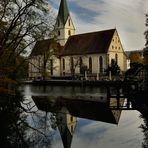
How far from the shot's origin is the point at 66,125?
15.4 metres

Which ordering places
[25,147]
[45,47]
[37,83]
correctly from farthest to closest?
[37,83], [45,47], [25,147]

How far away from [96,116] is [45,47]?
13.4 meters

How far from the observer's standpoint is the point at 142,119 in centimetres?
1634

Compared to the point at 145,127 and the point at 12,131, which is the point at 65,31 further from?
the point at 12,131

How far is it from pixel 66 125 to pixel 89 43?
6249cm

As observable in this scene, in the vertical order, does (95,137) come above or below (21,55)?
below

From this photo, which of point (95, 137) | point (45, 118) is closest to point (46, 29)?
point (45, 118)

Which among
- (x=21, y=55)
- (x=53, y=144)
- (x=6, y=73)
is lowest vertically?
(x=53, y=144)

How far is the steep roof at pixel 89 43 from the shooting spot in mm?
73312

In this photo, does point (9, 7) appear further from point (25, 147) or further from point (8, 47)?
point (25, 147)

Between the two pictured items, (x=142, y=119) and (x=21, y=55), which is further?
(x=21, y=55)

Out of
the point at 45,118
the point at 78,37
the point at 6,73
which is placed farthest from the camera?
the point at 78,37

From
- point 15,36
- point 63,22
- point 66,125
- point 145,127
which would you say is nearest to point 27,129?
point 66,125

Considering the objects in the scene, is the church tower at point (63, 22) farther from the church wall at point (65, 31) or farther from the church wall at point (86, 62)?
the church wall at point (86, 62)
